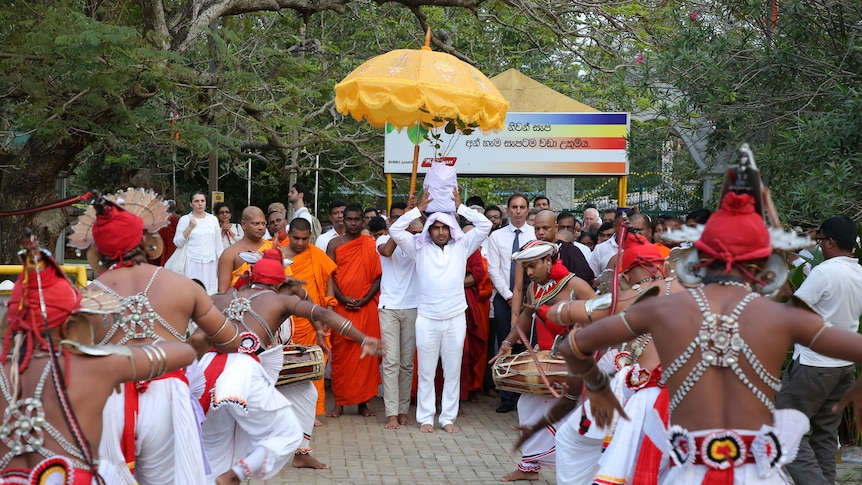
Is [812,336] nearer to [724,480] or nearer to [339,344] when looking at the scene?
[724,480]

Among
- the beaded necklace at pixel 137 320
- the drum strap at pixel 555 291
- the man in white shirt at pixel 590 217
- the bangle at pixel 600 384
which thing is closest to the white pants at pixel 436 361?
the drum strap at pixel 555 291

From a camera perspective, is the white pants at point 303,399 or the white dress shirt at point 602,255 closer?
the white pants at point 303,399

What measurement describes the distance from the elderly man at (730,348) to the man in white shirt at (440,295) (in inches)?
231

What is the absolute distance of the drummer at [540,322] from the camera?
7305 mm

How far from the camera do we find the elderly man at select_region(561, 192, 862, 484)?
155 inches

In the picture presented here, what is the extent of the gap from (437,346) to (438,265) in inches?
31.6

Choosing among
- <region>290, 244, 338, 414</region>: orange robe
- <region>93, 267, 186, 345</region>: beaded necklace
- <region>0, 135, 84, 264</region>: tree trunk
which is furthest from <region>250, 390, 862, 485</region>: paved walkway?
<region>0, 135, 84, 264</region>: tree trunk

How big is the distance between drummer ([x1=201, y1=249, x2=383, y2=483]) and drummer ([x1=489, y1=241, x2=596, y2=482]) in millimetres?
1541

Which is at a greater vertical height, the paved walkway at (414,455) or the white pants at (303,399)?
the white pants at (303,399)

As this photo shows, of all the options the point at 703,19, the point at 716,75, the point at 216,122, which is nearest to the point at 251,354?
the point at 716,75

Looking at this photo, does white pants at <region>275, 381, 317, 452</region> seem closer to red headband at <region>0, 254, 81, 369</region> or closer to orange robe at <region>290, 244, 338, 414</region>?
orange robe at <region>290, 244, 338, 414</region>

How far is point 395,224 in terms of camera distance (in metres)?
9.87

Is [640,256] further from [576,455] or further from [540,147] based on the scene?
[540,147]

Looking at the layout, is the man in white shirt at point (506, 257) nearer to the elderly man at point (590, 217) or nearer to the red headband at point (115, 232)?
the elderly man at point (590, 217)
